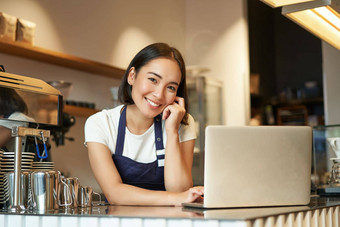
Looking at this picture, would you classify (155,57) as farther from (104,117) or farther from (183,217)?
(183,217)

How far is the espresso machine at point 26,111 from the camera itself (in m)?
1.61

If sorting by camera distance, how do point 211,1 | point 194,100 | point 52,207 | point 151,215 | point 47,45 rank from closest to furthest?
point 151,215, point 52,207, point 47,45, point 194,100, point 211,1

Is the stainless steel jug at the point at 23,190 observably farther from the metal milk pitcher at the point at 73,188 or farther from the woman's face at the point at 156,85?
the woman's face at the point at 156,85

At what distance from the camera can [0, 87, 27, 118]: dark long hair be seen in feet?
5.49

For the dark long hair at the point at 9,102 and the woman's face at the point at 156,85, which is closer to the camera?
the dark long hair at the point at 9,102

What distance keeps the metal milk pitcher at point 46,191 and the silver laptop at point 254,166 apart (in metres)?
0.45

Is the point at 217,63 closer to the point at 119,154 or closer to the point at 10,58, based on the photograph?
the point at 10,58

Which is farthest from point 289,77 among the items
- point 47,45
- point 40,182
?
point 40,182

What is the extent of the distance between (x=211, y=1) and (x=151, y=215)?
4393mm

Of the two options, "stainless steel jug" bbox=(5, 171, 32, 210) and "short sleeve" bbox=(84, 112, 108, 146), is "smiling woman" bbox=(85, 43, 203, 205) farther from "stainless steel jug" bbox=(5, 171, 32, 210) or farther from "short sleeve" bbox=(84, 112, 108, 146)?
"stainless steel jug" bbox=(5, 171, 32, 210)

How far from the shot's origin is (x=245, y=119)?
498 centimetres

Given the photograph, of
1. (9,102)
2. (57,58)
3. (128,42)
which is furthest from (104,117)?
(128,42)

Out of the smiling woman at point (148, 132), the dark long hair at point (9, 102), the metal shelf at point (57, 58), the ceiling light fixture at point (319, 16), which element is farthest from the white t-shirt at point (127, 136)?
the metal shelf at point (57, 58)

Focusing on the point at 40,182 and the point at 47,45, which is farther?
the point at 47,45
